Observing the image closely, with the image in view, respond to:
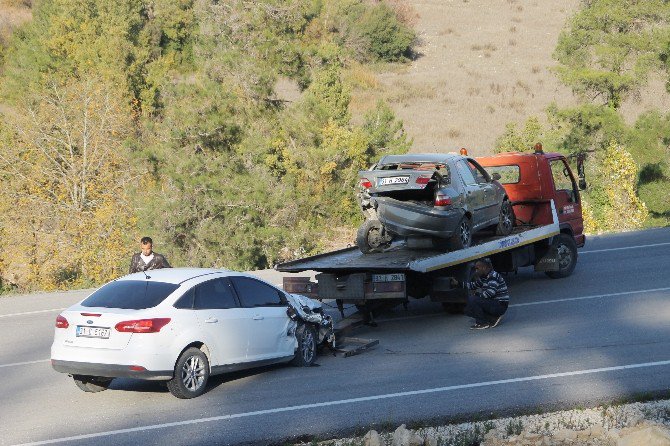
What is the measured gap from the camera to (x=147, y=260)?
53.6 ft

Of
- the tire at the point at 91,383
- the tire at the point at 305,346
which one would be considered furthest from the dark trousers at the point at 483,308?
the tire at the point at 91,383

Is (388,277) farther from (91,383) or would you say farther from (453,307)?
(91,383)

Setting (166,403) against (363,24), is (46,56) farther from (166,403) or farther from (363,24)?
(166,403)

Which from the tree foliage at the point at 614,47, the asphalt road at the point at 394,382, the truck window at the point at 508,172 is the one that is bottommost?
the asphalt road at the point at 394,382

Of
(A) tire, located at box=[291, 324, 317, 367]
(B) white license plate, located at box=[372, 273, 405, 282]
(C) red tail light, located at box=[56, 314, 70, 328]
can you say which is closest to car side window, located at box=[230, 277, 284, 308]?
(A) tire, located at box=[291, 324, 317, 367]

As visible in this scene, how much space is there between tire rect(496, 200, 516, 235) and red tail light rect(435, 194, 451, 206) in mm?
2411

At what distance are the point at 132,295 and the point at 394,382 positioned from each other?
343 cm

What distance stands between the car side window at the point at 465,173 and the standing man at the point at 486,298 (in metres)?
1.58

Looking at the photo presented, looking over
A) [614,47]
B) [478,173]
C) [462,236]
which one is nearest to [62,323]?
[462,236]

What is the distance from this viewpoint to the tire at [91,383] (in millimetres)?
12447

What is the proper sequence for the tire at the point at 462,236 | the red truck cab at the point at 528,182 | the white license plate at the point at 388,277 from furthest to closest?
the red truck cab at the point at 528,182 < the tire at the point at 462,236 < the white license plate at the point at 388,277

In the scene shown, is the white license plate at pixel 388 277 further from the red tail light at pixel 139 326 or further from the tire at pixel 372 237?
the red tail light at pixel 139 326

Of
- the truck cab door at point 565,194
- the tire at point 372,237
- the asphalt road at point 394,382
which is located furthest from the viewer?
the truck cab door at point 565,194

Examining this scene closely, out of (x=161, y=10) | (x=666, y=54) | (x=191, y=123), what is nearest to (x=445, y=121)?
(x=161, y=10)
